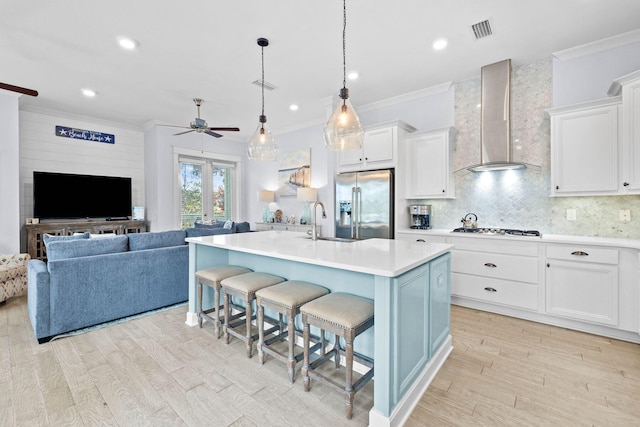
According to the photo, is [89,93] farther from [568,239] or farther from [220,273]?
[568,239]

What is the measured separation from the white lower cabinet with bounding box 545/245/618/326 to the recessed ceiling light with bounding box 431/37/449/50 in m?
2.29

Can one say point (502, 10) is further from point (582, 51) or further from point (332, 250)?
point (332, 250)

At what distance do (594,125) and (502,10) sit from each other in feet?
4.81

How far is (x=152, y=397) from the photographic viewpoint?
6.14 feet

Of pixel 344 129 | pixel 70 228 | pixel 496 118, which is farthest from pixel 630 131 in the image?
pixel 70 228

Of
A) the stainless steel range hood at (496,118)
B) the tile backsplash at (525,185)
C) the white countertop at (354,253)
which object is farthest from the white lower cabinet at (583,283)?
the white countertop at (354,253)

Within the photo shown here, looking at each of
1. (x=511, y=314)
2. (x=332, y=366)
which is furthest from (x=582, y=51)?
(x=332, y=366)

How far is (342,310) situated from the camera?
1.75 metres

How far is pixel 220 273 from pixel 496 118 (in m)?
3.58

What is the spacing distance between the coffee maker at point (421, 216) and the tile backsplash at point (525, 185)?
269mm

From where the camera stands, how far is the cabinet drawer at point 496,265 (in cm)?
305

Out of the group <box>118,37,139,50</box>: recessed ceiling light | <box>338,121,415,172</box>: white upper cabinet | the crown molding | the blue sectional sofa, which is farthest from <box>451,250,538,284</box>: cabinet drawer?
<box>118,37,139,50</box>: recessed ceiling light

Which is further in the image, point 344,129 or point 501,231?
point 501,231

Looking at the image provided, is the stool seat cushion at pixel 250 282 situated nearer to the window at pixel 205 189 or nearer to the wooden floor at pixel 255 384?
the wooden floor at pixel 255 384
